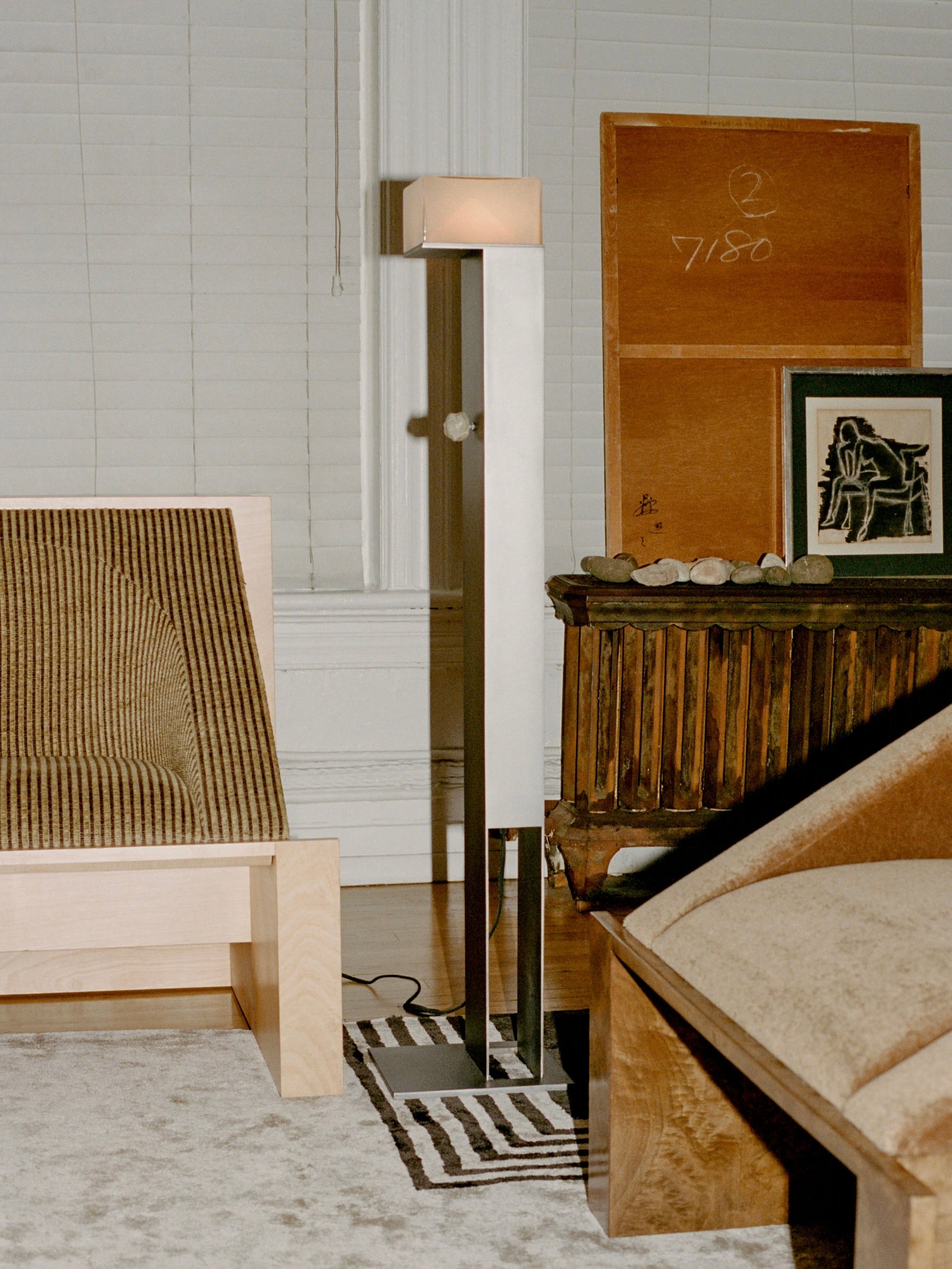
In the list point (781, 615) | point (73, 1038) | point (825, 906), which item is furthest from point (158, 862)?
point (781, 615)

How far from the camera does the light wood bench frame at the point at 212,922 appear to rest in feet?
6.46

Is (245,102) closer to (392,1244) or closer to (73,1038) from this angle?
(73,1038)

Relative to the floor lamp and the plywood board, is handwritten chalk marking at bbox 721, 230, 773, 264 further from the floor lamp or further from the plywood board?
the floor lamp

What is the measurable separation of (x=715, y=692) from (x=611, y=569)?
35cm

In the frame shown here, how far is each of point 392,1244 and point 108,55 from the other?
9.46ft

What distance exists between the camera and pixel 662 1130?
1521 mm

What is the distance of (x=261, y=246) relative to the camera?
3.46 meters

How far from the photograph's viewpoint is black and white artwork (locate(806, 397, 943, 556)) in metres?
3.66

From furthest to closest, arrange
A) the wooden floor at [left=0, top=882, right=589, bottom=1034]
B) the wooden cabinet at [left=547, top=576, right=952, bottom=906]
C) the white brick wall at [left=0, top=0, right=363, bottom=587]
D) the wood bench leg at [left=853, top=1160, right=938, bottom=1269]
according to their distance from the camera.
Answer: the white brick wall at [left=0, top=0, right=363, bottom=587] < the wooden cabinet at [left=547, top=576, right=952, bottom=906] < the wooden floor at [left=0, top=882, right=589, bottom=1034] < the wood bench leg at [left=853, top=1160, right=938, bottom=1269]

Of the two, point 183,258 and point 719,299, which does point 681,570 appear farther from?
point 183,258

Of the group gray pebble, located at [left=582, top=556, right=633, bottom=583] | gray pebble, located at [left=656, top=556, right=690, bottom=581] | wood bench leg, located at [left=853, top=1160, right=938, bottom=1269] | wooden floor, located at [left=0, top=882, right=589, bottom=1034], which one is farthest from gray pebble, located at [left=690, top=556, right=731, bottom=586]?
wood bench leg, located at [left=853, top=1160, right=938, bottom=1269]

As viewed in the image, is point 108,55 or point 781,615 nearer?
point 781,615

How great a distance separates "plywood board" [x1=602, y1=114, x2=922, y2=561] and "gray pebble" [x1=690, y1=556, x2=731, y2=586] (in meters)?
0.50

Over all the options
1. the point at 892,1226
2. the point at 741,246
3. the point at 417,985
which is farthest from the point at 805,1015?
the point at 741,246
